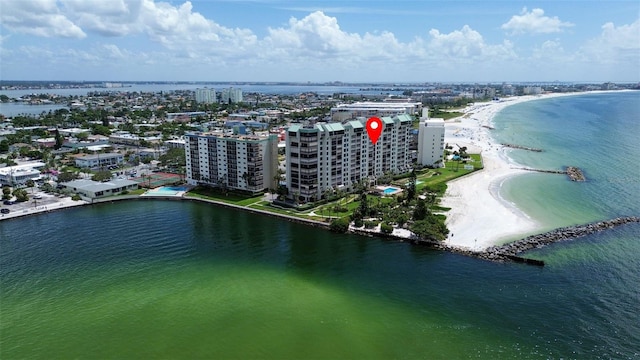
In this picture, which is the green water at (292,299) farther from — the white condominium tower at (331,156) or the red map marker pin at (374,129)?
the red map marker pin at (374,129)

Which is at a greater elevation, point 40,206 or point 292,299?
point 40,206

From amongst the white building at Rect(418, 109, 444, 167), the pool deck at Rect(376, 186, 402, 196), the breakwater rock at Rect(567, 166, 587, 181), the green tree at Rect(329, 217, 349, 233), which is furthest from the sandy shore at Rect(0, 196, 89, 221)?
the breakwater rock at Rect(567, 166, 587, 181)

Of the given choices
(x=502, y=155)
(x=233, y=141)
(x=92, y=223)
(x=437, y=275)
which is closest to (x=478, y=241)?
(x=437, y=275)

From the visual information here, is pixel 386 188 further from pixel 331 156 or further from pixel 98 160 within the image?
pixel 98 160

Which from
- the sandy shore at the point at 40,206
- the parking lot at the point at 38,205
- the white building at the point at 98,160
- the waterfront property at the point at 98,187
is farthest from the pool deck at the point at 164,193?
the white building at the point at 98,160

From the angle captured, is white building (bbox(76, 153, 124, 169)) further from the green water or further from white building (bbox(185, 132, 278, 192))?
the green water

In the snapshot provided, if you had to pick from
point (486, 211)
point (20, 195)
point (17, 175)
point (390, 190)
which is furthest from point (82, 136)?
point (486, 211)

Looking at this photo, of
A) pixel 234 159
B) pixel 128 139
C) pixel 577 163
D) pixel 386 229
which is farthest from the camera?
pixel 128 139
